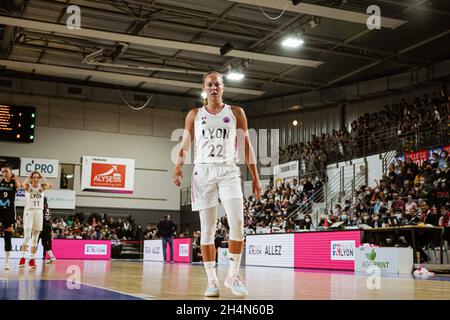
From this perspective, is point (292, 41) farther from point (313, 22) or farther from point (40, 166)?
point (40, 166)

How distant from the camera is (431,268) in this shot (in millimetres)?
12938

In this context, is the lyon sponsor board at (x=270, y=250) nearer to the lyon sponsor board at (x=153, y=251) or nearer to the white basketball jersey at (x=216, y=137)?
the lyon sponsor board at (x=153, y=251)

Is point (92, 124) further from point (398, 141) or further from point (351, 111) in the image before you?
point (398, 141)

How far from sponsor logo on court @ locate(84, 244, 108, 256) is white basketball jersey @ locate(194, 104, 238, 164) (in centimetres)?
2213

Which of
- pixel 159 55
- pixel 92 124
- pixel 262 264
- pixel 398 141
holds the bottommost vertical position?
pixel 262 264

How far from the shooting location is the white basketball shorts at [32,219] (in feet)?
38.6

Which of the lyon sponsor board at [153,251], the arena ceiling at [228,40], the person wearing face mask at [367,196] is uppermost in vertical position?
the arena ceiling at [228,40]

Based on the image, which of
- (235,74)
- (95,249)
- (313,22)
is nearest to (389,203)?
(313,22)

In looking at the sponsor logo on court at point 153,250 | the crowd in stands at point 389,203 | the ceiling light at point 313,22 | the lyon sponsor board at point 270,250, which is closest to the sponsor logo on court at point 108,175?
the sponsor logo on court at point 153,250

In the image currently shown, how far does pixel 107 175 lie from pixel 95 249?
7389mm

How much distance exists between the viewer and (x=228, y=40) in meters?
25.0

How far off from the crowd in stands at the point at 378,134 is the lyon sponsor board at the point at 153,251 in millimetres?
8281
